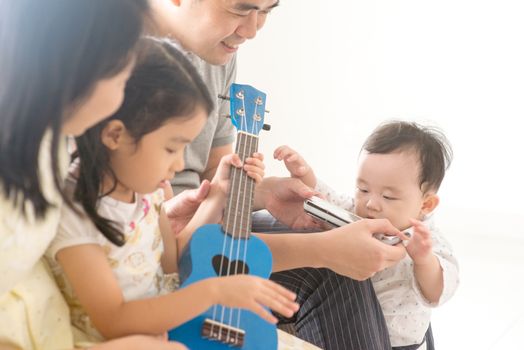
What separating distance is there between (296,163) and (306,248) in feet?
1.04

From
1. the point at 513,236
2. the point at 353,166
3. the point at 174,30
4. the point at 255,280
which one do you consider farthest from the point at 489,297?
the point at 255,280

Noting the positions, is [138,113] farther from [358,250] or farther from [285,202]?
[285,202]

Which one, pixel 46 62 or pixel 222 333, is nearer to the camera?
pixel 46 62

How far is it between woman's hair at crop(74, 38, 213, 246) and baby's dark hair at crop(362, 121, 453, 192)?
0.65 m

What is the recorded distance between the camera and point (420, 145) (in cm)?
150

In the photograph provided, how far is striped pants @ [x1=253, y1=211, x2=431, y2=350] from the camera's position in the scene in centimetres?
135

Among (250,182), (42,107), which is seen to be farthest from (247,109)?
(42,107)

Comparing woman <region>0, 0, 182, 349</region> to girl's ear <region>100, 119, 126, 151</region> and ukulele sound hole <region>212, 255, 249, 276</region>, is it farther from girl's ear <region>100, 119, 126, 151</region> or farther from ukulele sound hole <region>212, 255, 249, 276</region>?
ukulele sound hole <region>212, 255, 249, 276</region>

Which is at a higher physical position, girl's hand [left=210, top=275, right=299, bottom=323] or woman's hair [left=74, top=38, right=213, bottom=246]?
woman's hair [left=74, top=38, right=213, bottom=246]

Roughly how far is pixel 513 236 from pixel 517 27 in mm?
828

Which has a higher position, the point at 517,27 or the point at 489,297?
the point at 517,27

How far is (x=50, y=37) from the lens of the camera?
2.44ft

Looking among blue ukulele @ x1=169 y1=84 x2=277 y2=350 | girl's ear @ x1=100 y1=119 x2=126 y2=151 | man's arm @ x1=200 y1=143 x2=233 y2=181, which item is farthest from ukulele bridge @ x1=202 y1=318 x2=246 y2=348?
man's arm @ x1=200 y1=143 x2=233 y2=181

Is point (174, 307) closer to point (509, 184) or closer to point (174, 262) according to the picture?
point (174, 262)
